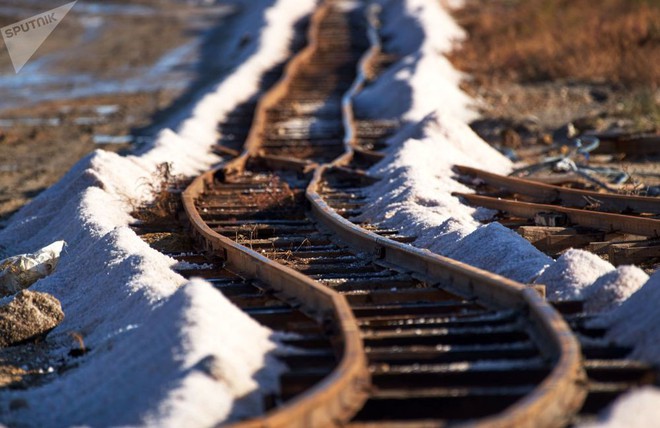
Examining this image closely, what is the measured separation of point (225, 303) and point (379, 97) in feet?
42.9

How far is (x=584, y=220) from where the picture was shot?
33.2ft

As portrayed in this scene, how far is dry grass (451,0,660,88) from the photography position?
22469mm

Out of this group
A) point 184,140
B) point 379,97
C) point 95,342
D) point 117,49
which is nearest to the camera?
point 95,342

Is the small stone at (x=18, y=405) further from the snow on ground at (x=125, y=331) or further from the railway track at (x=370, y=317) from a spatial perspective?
the railway track at (x=370, y=317)

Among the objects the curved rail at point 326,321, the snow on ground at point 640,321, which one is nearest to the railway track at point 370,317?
the curved rail at point 326,321

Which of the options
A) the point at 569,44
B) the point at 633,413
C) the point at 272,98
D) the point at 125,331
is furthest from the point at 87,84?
the point at 633,413

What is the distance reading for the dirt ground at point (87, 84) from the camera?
1814 centimetres

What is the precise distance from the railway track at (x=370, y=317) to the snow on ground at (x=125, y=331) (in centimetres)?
28

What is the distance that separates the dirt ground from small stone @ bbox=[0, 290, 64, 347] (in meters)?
5.26

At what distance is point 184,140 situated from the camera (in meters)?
16.0

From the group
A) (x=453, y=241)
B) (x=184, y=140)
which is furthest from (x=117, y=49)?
(x=453, y=241)

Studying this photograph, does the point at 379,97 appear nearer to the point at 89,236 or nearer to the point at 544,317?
the point at 89,236

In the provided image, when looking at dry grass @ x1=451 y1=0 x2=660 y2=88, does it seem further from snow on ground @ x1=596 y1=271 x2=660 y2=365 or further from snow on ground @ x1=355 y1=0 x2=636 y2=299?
snow on ground @ x1=596 y1=271 x2=660 y2=365

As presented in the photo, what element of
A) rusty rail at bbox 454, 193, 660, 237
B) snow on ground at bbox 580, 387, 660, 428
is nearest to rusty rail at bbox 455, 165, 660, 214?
rusty rail at bbox 454, 193, 660, 237
